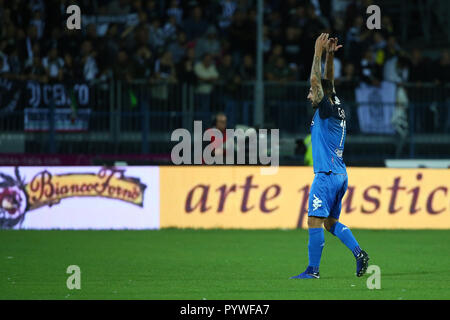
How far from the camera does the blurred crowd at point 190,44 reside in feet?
76.1

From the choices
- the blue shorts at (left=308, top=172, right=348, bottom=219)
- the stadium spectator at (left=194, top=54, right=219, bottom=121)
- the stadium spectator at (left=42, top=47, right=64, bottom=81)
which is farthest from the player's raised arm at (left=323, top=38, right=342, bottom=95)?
the stadium spectator at (left=42, top=47, right=64, bottom=81)

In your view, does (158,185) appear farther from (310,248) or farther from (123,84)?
(310,248)

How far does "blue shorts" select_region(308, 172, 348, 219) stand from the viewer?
1171cm

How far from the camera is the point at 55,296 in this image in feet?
32.9

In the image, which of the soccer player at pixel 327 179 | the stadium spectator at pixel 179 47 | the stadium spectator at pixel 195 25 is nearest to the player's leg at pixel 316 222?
the soccer player at pixel 327 179

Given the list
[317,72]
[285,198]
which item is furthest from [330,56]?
[285,198]

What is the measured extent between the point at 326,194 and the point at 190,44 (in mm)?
13025

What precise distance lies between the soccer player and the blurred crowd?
437 inches

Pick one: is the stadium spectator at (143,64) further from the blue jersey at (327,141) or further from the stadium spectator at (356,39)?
the blue jersey at (327,141)

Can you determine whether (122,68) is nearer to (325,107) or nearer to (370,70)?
(370,70)

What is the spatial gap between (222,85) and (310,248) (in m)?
11.5

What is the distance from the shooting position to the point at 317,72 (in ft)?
37.0

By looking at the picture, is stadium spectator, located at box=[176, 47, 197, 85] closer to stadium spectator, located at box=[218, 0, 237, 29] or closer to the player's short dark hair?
stadium spectator, located at box=[218, 0, 237, 29]
